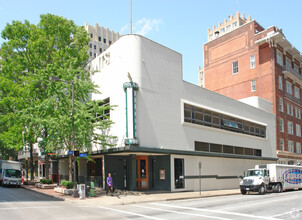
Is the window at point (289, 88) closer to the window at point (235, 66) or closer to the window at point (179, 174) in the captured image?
the window at point (235, 66)

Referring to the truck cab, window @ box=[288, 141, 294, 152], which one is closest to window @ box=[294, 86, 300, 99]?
window @ box=[288, 141, 294, 152]

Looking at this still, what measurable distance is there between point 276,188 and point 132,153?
46.8ft

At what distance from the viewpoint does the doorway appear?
26.3 m

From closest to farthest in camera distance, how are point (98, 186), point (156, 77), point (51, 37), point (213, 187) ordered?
point (156, 77)
point (98, 186)
point (213, 187)
point (51, 37)

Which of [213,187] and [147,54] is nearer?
[147,54]

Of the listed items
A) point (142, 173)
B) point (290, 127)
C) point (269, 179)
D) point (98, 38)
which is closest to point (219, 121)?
point (269, 179)

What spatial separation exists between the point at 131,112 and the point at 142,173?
636 centimetres

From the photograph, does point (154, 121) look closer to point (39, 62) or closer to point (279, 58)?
point (39, 62)

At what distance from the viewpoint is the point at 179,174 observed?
88.1 feet

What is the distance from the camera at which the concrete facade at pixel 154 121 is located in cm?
2425

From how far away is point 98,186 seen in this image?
1097 inches

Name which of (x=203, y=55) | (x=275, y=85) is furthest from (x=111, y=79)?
(x=203, y=55)

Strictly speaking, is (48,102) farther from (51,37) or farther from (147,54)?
(51,37)

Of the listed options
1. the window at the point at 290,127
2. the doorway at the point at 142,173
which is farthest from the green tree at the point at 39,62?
the window at the point at 290,127
